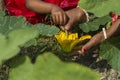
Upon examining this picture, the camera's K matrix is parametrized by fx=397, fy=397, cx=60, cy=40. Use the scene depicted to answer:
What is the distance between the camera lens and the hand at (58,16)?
2.24 m

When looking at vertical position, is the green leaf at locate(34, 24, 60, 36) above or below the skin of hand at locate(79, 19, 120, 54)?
above

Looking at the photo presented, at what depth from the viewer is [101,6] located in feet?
4.17

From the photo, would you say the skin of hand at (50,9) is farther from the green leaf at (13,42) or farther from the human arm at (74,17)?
the green leaf at (13,42)

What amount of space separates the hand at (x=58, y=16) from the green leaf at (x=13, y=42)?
4.80 ft

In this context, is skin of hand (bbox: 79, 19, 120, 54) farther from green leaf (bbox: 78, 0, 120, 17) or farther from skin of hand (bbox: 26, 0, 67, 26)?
green leaf (bbox: 78, 0, 120, 17)

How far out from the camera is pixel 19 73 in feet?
2.44

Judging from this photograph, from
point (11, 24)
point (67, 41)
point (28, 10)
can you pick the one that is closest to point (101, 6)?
point (11, 24)

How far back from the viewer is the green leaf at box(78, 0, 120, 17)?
1240 mm

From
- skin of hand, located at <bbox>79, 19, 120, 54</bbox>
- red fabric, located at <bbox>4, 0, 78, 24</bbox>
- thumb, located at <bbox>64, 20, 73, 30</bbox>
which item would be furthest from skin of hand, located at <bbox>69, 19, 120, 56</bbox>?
red fabric, located at <bbox>4, 0, 78, 24</bbox>

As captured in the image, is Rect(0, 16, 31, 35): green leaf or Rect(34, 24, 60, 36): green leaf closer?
Rect(0, 16, 31, 35): green leaf

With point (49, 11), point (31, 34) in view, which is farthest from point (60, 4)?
point (31, 34)

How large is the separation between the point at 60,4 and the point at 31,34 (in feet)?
5.88

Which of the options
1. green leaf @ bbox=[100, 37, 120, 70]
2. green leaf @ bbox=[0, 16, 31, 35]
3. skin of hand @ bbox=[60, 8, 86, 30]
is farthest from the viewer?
skin of hand @ bbox=[60, 8, 86, 30]

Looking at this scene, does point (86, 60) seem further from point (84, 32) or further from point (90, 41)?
point (84, 32)
